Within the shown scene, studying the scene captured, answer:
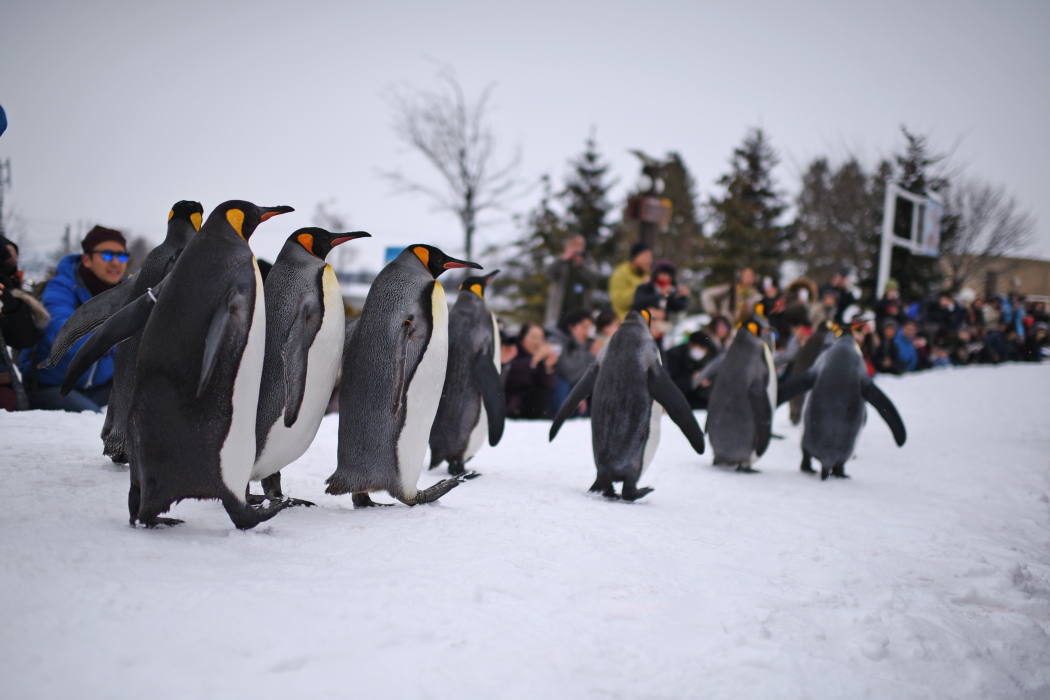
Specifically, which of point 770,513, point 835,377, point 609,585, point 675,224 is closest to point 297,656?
point 609,585

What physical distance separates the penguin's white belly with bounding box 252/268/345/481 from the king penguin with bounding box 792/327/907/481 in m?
3.38

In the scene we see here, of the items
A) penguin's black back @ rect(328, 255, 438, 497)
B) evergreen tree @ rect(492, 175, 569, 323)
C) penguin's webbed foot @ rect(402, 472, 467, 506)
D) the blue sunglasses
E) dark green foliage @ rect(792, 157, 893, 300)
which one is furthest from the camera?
dark green foliage @ rect(792, 157, 893, 300)

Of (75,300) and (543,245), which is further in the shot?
(543,245)

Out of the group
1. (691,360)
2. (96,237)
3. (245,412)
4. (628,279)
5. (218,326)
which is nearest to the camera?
(218,326)

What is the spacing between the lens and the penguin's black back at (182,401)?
1.98 metres

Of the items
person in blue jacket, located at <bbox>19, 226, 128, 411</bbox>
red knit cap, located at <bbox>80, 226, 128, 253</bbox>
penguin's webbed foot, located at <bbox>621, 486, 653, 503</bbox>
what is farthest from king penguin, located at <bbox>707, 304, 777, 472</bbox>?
red knit cap, located at <bbox>80, 226, 128, 253</bbox>

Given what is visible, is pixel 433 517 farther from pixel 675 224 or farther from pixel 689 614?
pixel 675 224

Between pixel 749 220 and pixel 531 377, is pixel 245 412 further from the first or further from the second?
pixel 749 220

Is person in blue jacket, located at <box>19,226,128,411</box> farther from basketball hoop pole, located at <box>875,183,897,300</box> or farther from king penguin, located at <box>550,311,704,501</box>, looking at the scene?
basketball hoop pole, located at <box>875,183,897,300</box>

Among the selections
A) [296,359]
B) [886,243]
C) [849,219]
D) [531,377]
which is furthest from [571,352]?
[849,219]

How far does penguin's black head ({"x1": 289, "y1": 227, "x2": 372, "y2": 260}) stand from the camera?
2.64 metres

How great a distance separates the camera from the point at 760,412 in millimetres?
4613

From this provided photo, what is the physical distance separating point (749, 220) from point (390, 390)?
2487cm

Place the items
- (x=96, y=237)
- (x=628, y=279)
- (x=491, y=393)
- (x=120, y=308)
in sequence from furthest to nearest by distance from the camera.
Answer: (x=628, y=279), (x=96, y=237), (x=491, y=393), (x=120, y=308)
